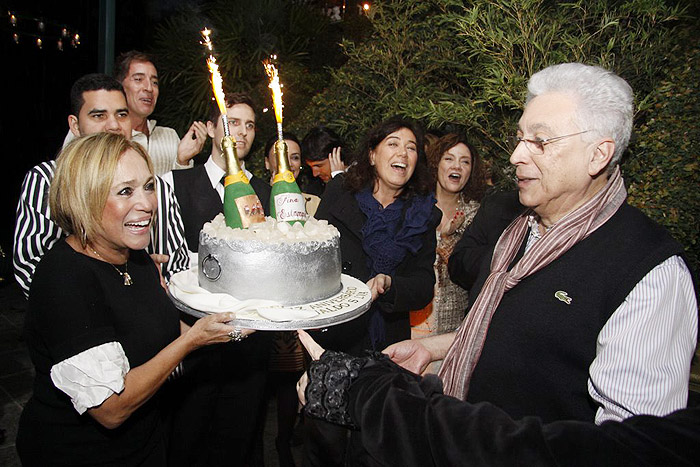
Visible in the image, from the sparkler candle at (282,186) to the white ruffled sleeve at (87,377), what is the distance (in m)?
1.13

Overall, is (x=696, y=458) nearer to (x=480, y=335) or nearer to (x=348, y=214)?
(x=480, y=335)

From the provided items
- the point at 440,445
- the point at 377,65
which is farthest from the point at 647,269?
the point at 377,65

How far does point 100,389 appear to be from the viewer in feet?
6.06

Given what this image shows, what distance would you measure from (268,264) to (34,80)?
9945 millimetres

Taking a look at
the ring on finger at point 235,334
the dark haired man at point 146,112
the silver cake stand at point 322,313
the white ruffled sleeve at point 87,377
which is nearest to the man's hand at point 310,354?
the silver cake stand at point 322,313

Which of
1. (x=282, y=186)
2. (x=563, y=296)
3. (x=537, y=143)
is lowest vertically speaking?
(x=563, y=296)

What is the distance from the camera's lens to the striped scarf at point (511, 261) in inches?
69.9

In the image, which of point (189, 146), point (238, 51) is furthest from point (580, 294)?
point (238, 51)

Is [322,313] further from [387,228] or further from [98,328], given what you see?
[387,228]

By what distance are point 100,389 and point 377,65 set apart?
219 inches

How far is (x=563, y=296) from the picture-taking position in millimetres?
1715

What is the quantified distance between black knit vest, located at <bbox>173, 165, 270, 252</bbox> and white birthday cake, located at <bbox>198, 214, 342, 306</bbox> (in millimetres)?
1199

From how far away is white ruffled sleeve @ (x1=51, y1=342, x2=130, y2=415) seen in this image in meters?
1.82

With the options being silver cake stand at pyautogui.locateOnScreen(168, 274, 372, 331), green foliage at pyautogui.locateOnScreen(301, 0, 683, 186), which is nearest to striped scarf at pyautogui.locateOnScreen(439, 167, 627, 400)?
silver cake stand at pyautogui.locateOnScreen(168, 274, 372, 331)
